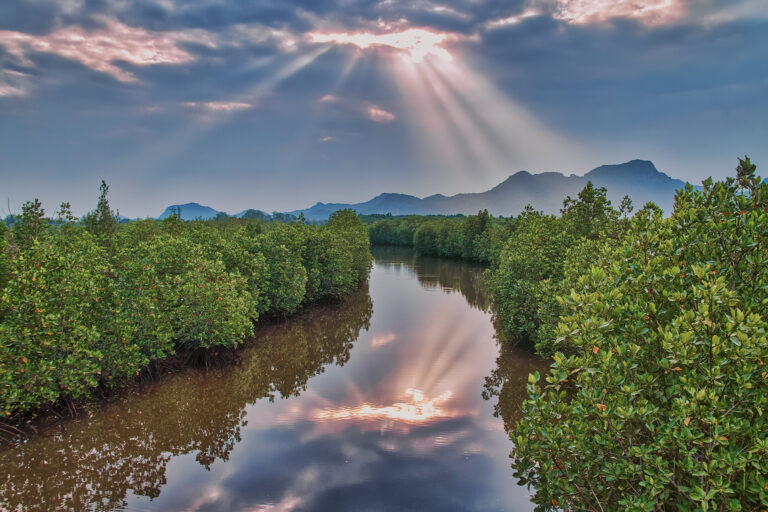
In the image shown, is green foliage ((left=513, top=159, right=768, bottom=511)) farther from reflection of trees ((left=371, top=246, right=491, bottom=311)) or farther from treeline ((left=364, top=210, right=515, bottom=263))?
treeline ((left=364, top=210, right=515, bottom=263))

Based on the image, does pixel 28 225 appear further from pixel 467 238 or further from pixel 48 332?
pixel 467 238

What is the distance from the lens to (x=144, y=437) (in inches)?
605

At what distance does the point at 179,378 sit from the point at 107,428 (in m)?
5.47

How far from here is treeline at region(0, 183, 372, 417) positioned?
1441cm

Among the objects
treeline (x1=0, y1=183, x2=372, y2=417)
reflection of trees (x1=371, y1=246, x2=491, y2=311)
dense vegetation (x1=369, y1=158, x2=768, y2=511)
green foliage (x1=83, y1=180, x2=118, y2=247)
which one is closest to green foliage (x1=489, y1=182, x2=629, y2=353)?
dense vegetation (x1=369, y1=158, x2=768, y2=511)

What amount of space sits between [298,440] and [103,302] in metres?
10.6

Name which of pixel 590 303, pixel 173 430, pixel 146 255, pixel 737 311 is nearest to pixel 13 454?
pixel 173 430

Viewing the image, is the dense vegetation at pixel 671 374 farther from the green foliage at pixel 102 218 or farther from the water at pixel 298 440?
the green foliage at pixel 102 218

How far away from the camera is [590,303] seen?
7.09 meters

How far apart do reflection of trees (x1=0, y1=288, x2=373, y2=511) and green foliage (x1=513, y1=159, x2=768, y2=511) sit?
40.5 ft

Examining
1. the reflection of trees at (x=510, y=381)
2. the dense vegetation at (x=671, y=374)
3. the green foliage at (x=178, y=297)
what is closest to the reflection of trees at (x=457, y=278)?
the reflection of trees at (x=510, y=381)

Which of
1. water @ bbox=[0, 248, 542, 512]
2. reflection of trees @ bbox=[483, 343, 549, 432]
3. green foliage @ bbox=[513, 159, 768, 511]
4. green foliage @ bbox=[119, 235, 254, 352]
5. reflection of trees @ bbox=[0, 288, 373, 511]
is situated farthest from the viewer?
green foliage @ bbox=[119, 235, 254, 352]

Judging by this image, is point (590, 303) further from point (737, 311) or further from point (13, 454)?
point (13, 454)

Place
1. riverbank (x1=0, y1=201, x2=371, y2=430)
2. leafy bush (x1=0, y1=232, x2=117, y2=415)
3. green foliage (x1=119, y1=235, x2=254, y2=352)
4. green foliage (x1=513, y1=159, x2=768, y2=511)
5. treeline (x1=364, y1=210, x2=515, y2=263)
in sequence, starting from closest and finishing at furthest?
green foliage (x1=513, y1=159, x2=768, y2=511), leafy bush (x1=0, y1=232, x2=117, y2=415), riverbank (x1=0, y1=201, x2=371, y2=430), green foliage (x1=119, y1=235, x2=254, y2=352), treeline (x1=364, y1=210, x2=515, y2=263)
